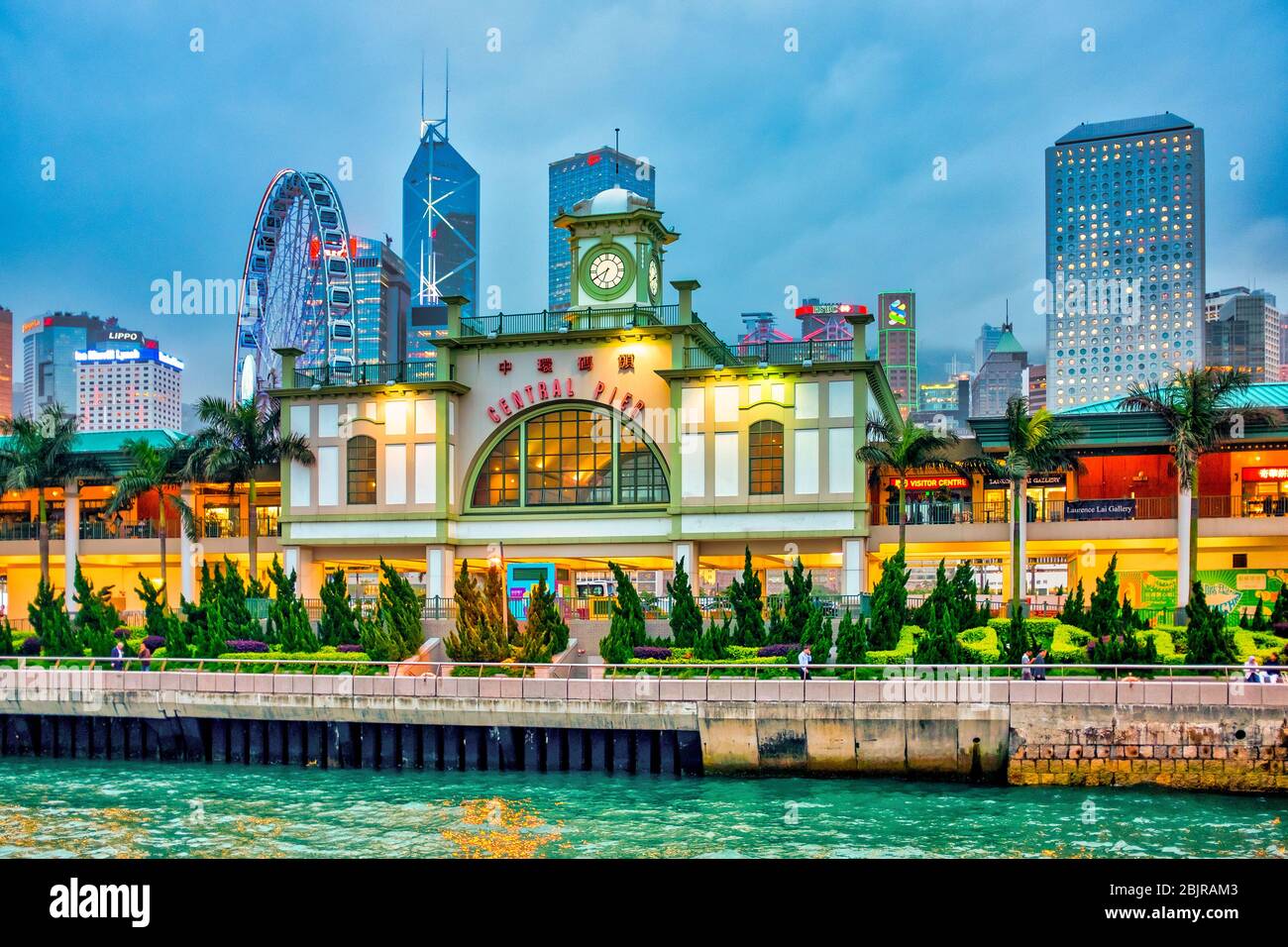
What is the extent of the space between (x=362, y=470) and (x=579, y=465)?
10061mm

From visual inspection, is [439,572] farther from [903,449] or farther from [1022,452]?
[1022,452]

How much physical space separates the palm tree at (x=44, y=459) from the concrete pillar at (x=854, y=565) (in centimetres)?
3719

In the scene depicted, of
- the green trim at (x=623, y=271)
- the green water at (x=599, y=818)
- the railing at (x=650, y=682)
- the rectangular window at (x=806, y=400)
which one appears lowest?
the green water at (x=599, y=818)

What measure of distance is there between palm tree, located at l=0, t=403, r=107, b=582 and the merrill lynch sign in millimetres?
46514

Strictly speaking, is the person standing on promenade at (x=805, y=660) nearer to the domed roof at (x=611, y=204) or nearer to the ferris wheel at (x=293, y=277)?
the domed roof at (x=611, y=204)

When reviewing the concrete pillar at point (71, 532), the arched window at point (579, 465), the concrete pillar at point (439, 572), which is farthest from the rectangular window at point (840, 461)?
the concrete pillar at point (71, 532)

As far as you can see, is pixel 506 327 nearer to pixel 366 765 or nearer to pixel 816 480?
pixel 816 480

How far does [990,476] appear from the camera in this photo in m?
56.7

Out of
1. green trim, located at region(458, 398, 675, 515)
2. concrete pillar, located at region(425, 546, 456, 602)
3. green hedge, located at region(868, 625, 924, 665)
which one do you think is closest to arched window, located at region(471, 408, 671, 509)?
green trim, located at region(458, 398, 675, 515)

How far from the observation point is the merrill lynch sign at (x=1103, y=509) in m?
56.0

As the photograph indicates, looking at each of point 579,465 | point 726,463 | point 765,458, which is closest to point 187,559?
point 579,465

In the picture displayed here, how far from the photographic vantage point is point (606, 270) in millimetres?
60469

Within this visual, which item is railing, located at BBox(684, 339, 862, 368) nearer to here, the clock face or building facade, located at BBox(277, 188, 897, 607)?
building facade, located at BBox(277, 188, 897, 607)

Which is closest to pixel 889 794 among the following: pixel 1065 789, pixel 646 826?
pixel 1065 789
